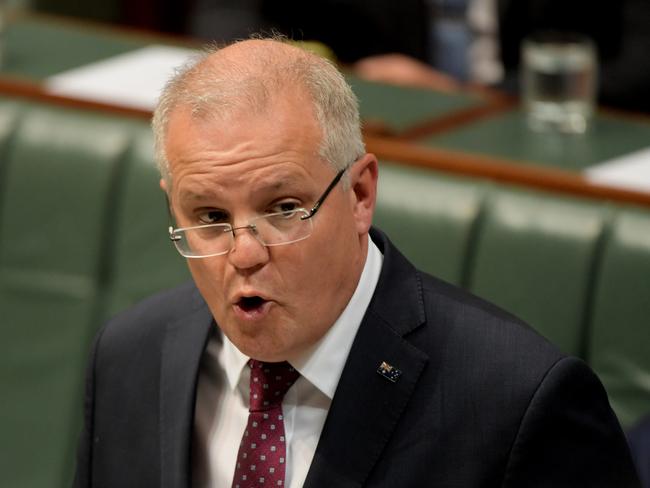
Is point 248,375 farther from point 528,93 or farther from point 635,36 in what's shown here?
point 635,36

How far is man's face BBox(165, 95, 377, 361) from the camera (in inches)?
50.5

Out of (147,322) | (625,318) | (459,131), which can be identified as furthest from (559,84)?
(147,322)

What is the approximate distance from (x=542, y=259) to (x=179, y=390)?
632 mm

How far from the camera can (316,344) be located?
4.65ft

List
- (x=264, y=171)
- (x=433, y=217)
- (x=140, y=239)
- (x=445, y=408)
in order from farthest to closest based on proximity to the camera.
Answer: (x=140, y=239) → (x=433, y=217) → (x=445, y=408) → (x=264, y=171)

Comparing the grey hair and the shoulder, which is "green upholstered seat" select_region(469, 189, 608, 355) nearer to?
the shoulder

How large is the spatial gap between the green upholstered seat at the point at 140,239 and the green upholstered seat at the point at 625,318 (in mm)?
689

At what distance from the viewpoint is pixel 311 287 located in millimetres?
1326

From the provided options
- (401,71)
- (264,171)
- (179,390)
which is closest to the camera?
(264,171)

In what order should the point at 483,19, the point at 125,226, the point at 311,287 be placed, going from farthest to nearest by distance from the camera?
1. the point at 483,19
2. the point at 125,226
3. the point at 311,287

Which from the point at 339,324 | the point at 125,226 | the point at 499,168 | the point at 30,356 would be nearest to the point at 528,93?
the point at 499,168

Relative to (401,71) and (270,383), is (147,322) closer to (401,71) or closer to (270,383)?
(270,383)

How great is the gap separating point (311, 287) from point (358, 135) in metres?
0.16

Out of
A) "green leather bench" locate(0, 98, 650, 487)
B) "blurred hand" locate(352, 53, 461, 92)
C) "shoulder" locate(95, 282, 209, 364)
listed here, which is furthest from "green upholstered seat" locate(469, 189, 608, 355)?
"blurred hand" locate(352, 53, 461, 92)
